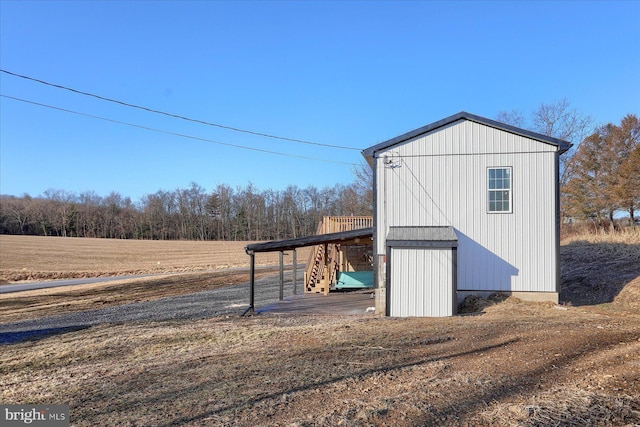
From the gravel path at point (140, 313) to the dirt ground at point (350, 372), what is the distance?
5.80ft

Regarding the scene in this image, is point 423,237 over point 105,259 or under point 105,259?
over

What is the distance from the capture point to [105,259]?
4312 centimetres

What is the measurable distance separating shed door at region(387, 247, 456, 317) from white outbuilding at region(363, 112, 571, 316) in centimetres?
3

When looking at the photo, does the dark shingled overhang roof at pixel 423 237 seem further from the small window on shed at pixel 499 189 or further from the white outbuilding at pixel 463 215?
the small window on shed at pixel 499 189

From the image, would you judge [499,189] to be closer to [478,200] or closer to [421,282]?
[478,200]

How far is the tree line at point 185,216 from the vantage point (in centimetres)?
7262

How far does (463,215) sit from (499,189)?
3.99ft

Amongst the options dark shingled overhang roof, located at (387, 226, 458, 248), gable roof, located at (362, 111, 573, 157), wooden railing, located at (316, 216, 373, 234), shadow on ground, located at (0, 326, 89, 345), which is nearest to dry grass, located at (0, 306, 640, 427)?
shadow on ground, located at (0, 326, 89, 345)

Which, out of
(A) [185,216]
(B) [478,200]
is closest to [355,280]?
(B) [478,200]

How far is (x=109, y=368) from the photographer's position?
20.5 ft

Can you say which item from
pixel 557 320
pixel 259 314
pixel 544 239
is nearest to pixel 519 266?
pixel 544 239

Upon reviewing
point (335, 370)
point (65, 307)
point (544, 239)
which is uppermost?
point (544, 239)

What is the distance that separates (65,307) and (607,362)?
1754 cm

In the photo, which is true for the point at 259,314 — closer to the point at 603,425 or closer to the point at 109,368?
the point at 109,368
